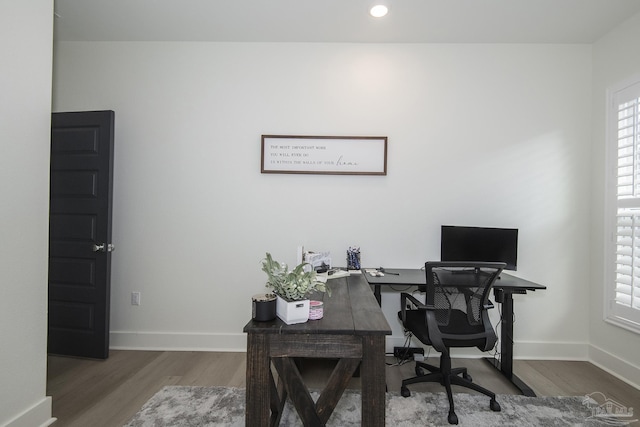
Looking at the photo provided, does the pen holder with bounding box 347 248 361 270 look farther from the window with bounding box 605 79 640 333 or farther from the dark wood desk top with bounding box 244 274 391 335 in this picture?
the window with bounding box 605 79 640 333

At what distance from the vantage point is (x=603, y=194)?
268 centimetres

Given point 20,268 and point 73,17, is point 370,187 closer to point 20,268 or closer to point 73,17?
point 20,268

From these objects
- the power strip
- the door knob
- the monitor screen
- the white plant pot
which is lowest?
the power strip

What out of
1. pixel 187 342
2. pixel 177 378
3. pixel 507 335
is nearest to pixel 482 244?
pixel 507 335

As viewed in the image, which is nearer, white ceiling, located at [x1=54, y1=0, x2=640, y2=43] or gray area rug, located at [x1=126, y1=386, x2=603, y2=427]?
gray area rug, located at [x1=126, y1=386, x2=603, y2=427]

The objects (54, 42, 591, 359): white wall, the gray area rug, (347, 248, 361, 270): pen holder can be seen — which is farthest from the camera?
(54, 42, 591, 359): white wall

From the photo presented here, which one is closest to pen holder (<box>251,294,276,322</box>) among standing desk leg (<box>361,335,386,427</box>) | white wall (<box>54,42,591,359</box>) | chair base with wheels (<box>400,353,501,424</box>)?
standing desk leg (<box>361,335,386,427</box>)

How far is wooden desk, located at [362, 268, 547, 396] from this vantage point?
7.59 ft

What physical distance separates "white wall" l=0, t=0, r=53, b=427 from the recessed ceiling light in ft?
7.07

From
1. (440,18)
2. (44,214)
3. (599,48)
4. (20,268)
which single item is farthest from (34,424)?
(599,48)

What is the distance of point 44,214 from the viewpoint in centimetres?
187

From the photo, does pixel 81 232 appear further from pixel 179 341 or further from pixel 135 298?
pixel 179 341

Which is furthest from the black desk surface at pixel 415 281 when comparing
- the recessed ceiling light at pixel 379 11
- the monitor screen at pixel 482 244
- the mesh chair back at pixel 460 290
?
the recessed ceiling light at pixel 379 11

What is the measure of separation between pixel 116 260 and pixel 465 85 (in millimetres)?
3734
